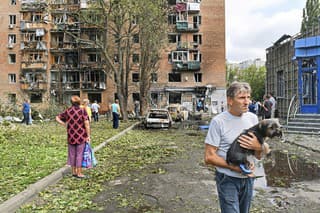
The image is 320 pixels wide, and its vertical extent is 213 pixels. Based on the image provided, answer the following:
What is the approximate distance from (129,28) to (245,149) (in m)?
25.5

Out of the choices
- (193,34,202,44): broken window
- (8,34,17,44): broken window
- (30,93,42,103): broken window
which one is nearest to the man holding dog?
(193,34,202,44): broken window

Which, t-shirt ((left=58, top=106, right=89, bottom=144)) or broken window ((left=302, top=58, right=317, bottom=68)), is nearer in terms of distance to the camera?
t-shirt ((left=58, top=106, right=89, bottom=144))

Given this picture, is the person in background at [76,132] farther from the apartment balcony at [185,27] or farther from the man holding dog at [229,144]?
the apartment balcony at [185,27]

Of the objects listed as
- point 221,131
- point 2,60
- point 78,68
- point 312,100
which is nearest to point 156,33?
point 312,100

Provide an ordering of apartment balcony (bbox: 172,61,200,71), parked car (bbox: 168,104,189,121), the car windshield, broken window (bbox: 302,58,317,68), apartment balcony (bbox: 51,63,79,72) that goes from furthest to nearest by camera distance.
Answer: apartment balcony (bbox: 51,63,79,72), apartment balcony (bbox: 172,61,200,71), parked car (bbox: 168,104,189,121), the car windshield, broken window (bbox: 302,58,317,68)

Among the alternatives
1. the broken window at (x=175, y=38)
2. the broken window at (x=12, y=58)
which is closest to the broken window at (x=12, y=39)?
the broken window at (x=12, y=58)

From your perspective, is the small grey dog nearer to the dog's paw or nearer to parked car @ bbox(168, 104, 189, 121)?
the dog's paw

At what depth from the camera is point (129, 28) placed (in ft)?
91.0

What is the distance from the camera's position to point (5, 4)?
181 ft

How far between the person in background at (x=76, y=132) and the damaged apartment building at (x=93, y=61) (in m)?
44.1

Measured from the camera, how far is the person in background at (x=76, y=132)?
806 cm

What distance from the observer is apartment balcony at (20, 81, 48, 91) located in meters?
53.5

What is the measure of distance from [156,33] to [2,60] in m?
32.7

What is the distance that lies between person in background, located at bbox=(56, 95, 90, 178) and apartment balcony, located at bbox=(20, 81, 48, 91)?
48.1 m
